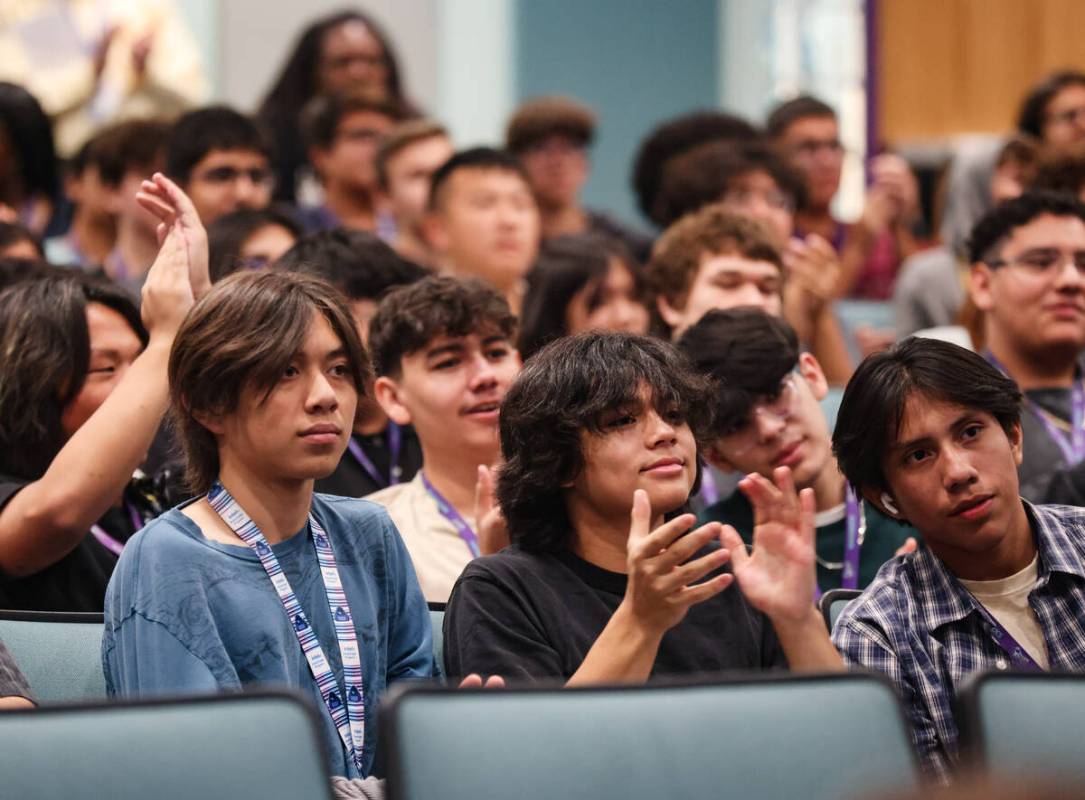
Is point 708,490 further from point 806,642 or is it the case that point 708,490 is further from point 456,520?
point 806,642

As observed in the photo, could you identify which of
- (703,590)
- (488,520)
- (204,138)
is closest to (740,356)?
(488,520)

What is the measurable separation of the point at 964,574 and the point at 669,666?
48cm

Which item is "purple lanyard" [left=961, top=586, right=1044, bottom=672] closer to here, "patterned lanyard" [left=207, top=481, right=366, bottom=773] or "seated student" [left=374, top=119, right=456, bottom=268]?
"patterned lanyard" [left=207, top=481, right=366, bottom=773]

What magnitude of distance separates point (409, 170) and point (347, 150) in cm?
29

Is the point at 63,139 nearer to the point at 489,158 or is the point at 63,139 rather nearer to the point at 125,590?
the point at 489,158

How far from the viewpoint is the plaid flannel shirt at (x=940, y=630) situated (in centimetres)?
221

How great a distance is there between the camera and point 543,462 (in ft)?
7.68

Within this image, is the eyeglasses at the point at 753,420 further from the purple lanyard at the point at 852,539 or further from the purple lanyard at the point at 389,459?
the purple lanyard at the point at 389,459

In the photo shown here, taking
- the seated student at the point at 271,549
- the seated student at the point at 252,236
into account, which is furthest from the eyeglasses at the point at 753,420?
the seated student at the point at 252,236

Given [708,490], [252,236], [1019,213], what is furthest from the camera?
[252,236]

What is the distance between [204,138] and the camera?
434cm

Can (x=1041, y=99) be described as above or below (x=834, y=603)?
above

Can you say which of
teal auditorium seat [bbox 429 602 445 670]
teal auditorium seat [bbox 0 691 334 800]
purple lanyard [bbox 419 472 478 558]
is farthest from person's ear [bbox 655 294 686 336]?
teal auditorium seat [bbox 0 691 334 800]

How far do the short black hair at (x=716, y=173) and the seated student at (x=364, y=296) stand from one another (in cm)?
128
